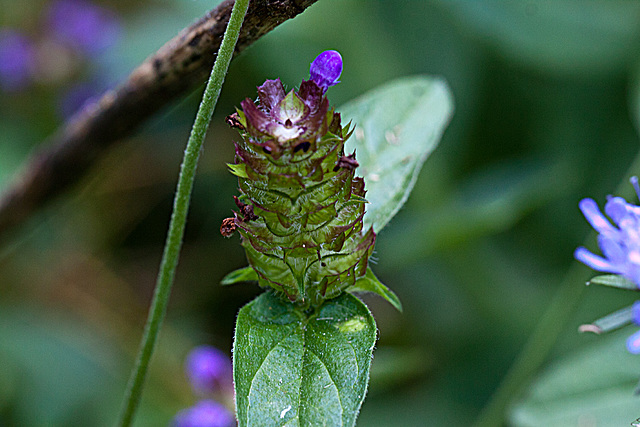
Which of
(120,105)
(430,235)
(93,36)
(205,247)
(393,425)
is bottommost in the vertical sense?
(393,425)

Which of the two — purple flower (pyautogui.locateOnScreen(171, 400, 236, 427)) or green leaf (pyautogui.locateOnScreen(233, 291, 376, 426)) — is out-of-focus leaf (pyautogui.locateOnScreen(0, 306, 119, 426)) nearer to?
purple flower (pyautogui.locateOnScreen(171, 400, 236, 427))

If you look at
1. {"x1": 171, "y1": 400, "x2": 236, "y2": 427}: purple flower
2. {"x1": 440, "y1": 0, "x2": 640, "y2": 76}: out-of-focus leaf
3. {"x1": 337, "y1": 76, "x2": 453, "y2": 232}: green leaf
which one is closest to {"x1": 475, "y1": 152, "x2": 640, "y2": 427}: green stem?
{"x1": 440, "y1": 0, "x2": 640, "y2": 76}: out-of-focus leaf

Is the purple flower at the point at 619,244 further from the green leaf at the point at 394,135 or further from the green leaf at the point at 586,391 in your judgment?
the green leaf at the point at 586,391

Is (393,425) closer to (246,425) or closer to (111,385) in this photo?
(111,385)

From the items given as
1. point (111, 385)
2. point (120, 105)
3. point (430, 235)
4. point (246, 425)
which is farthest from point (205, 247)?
point (246, 425)

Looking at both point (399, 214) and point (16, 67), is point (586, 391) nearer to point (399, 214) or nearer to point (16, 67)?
point (399, 214)

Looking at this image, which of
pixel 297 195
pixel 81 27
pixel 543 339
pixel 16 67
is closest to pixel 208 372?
pixel 297 195

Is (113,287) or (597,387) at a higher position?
(113,287)
